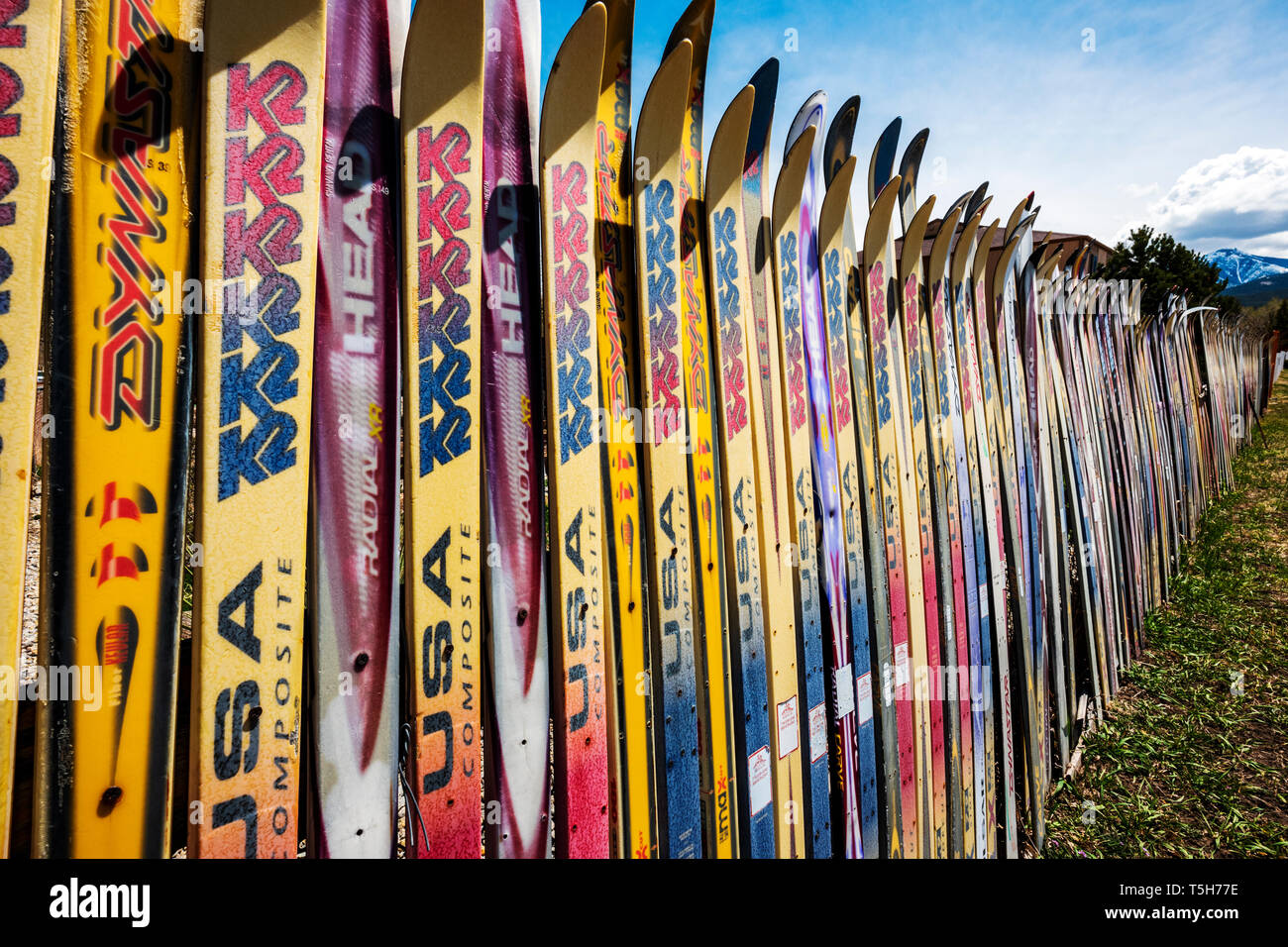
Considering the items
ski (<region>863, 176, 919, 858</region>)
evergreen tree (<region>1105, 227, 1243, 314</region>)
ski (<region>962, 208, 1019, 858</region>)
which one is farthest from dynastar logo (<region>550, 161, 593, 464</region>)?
evergreen tree (<region>1105, 227, 1243, 314</region>)

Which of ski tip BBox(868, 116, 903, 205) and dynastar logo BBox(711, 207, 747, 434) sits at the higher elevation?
ski tip BBox(868, 116, 903, 205)

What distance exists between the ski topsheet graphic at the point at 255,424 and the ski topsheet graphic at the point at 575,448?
437mm

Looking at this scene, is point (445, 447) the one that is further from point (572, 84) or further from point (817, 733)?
point (817, 733)

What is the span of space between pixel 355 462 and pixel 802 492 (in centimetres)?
119

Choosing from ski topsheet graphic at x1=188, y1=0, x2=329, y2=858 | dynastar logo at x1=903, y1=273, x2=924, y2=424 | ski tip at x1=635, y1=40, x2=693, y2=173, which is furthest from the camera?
dynastar logo at x1=903, y1=273, x2=924, y2=424

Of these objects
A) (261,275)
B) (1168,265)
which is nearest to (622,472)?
(261,275)

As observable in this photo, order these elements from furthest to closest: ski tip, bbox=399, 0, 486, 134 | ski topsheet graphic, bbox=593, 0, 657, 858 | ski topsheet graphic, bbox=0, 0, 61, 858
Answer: ski topsheet graphic, bbox=593, 0, 657, 858 < ski tip, bbox=399, 0, 486, 134 < ski topsheet graphic, bbox=0, 0, 61, 858

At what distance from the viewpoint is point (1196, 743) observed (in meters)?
3.57

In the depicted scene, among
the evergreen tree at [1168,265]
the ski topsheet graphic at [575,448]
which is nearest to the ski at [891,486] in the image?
the ski topsheet graphic at [575,448]

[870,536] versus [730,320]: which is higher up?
[730,320]

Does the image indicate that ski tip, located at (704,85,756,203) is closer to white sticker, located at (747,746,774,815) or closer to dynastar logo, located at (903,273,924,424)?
dynastar logo, located at (903,273,924,424)

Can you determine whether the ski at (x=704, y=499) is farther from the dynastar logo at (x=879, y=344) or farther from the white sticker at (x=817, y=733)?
the dynastar logo at (x=879, y=344)

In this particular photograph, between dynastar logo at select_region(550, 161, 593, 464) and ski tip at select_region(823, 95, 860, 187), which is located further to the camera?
ski tip at select_region(823, 95, 860, 187)

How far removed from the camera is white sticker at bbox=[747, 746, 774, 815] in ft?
5.22
